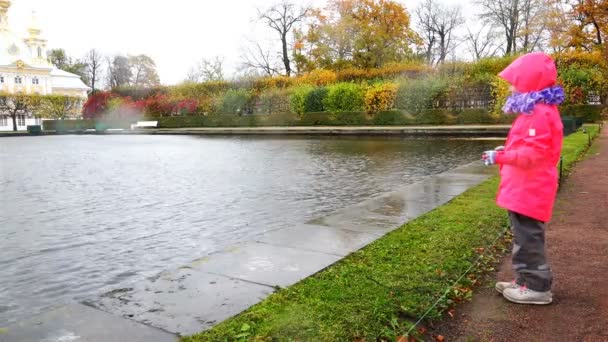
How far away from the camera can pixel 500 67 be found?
32125 mm

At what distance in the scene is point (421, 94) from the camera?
28953 mm

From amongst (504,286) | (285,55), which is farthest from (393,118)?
(504,286)

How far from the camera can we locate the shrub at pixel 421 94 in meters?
28.6

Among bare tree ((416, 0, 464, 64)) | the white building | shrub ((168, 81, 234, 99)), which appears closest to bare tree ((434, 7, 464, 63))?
bare tree ((416, 0, 464, 64))

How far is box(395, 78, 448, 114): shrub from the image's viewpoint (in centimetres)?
2864

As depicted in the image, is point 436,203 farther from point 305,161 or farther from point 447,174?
point 305,161

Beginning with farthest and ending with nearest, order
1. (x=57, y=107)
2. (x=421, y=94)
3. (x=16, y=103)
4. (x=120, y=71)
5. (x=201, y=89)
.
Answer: (x=120, y=71) → (x=57, y=107) → (x=16, y=103) → (x=201, y=89) → (x=421, y=94)

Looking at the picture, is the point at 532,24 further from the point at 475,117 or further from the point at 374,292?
the point at 374,292

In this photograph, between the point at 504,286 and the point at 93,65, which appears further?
the point at 93,65

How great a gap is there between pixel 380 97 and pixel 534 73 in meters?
27.5

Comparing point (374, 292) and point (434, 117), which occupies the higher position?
point (434, 117)

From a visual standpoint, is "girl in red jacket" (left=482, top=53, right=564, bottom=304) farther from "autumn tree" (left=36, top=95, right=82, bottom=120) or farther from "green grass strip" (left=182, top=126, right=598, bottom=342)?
"autumn tree" (left=36, top=95, right=82, bottom=120)

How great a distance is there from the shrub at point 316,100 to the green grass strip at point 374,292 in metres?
27.9

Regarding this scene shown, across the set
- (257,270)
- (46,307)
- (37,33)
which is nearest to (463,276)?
(257,270)
